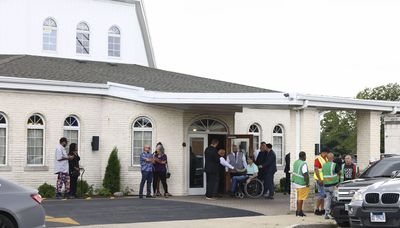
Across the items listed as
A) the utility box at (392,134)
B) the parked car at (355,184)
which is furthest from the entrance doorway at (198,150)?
the utility box at (392,134)

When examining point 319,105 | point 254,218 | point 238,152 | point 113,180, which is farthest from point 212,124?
point 254,218

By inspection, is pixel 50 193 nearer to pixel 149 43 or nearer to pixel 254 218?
pixel 254 218

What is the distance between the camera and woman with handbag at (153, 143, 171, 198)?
2359 centimetres

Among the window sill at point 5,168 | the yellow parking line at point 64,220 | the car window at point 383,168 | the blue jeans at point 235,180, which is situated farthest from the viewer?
the blue jeans at point 235,180

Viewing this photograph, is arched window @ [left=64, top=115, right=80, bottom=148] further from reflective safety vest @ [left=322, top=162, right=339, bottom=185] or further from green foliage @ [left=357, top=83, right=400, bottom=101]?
green foliage @ [left=357, top=83, right=400, bottom=101]

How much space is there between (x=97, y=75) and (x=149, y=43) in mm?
6236

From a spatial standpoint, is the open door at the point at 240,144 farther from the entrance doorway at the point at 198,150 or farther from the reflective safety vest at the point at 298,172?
the reflective safety vest at the point at 298,172

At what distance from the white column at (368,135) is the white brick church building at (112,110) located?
0.10 ft

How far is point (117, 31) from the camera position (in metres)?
30.5

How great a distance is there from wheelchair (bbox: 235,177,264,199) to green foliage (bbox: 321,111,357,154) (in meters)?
56.3

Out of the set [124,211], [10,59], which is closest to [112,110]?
[10,59]

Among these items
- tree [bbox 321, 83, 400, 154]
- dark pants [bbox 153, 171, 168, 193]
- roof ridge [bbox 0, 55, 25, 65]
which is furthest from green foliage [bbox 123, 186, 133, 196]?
tree [bbox 321, 83, 400, 154]

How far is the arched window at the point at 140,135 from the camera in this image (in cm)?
2441

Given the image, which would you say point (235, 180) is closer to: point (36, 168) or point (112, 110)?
point (112, 110)
